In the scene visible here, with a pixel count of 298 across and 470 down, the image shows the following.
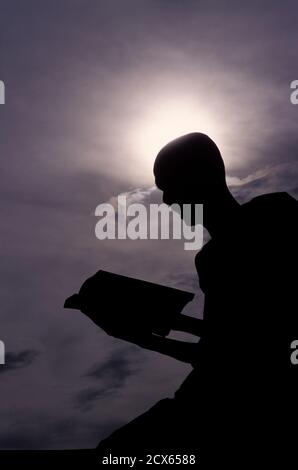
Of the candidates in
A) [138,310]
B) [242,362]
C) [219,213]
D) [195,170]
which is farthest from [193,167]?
[242,362]

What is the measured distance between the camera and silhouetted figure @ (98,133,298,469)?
2.10 metres

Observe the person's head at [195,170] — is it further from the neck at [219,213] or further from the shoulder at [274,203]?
the shoulder at [274,203]

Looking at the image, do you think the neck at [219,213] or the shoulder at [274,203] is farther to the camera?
the neck at [219,213]

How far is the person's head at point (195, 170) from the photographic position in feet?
8.74

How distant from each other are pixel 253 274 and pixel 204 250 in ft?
1.12

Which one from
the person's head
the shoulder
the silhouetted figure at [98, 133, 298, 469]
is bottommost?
the silhouetted figure at [98, 133, 298, 469]

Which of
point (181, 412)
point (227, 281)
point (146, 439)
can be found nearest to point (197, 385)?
point (181, 412)

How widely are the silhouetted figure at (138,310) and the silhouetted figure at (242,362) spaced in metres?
0.12

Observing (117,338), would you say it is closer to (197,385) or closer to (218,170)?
(197,385)

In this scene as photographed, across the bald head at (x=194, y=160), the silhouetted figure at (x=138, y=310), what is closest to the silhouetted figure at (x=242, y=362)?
the silhouetted figure at (x=138, y=310)

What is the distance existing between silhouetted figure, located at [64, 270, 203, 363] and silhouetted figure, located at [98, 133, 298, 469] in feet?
0.40

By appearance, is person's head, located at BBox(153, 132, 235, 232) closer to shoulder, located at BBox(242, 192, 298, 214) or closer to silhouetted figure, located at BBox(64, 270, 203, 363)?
shoulder, located at BBox(242, 192, 298, 214)

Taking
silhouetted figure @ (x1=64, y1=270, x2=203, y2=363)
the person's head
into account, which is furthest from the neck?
silhouetted figure @ (x1=64, y1=270, x2=203, y2=363)

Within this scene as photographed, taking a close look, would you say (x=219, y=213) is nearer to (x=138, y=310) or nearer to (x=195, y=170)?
(x=195, y=170)
